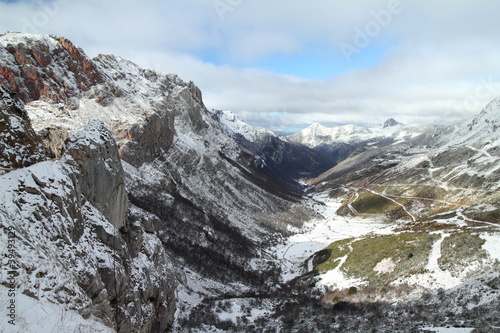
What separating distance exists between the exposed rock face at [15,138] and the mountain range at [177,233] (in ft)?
0.42

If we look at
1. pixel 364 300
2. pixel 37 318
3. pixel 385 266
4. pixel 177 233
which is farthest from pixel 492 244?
pixel 177 233

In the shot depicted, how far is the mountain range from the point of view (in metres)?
19.4

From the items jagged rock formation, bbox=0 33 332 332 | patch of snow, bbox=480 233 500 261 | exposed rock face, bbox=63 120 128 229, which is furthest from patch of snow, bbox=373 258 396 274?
A: exposed rock face, bbox=63 120 128 229

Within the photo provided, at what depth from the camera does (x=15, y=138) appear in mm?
23625

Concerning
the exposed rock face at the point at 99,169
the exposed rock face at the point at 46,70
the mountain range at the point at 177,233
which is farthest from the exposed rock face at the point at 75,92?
the exposed rock face at the point at 99,169

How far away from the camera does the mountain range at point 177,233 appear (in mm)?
19406

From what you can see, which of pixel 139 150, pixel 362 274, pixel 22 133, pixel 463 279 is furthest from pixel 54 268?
pixel 139 150

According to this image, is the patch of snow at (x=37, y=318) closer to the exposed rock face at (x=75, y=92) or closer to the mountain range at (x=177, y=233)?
the mountain range at (x=177, y=233)

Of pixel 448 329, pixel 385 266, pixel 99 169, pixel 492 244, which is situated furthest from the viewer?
pixel 385 266

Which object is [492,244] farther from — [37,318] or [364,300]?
[37,318]

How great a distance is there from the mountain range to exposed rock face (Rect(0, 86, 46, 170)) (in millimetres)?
128

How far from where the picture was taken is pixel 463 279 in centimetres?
4006

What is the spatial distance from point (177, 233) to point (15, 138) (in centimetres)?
7502

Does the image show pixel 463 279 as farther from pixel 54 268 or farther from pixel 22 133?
pixel 22 133
